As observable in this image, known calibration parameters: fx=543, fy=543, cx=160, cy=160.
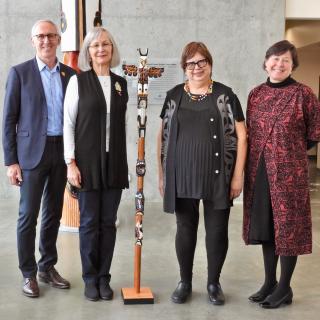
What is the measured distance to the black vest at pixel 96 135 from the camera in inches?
115

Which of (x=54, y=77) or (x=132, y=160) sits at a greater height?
(x=54, y=77)

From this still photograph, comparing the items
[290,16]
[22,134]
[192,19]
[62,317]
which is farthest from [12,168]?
[290,16]

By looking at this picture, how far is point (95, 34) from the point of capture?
9.61ft

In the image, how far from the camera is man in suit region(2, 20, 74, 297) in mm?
3037

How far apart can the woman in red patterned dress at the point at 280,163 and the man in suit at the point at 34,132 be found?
3.62 ft

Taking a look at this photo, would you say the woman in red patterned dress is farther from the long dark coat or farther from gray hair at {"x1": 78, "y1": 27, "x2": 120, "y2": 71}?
gray hair at {"x1": 78, "y1": 27, "x2": 120, "y2": 71}

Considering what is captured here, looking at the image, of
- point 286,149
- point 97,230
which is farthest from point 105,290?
point 286,149

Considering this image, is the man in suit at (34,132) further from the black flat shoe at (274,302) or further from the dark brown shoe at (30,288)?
the black flat shoe at (274,302)

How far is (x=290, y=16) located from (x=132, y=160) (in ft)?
7.98

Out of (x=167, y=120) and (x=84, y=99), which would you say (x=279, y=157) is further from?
(x=84, y=99)

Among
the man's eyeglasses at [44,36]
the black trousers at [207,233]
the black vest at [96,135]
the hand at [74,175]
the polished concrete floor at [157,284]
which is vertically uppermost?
the man's eyeglasses at [44,36]

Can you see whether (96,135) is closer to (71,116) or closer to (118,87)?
(71,116)

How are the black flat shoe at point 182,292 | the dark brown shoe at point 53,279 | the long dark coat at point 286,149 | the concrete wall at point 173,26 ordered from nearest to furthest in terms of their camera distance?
1. the long dark coat at point 286,149
2. the black flat shoe at point 182,292
3. the dark brown shoe at point 53,279
4. the concrete wall at point 173,26

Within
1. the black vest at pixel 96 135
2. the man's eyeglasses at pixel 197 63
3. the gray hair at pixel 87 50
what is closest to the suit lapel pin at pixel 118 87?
the black vest at pixel 96 135
